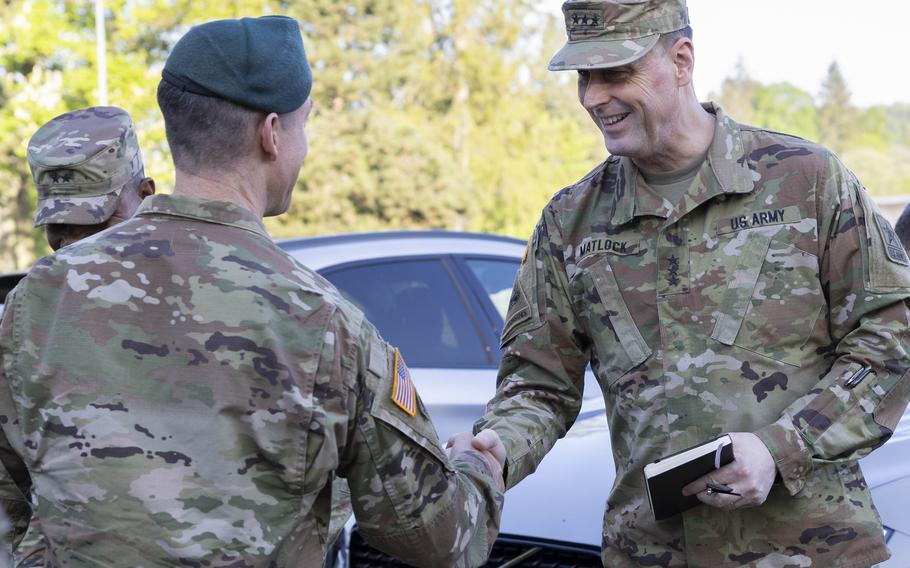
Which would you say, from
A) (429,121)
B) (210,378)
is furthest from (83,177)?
(429,121)

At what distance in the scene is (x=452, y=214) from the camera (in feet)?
82.9

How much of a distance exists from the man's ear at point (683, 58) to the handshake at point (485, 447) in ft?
3.19

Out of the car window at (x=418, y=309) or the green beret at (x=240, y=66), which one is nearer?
the green beret at (x=240, y=66)

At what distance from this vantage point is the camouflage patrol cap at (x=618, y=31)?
242 centimetres

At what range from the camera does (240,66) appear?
6.03 feet

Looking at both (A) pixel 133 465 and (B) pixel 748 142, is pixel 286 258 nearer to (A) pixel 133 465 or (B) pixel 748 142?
(A) pixel 133 465

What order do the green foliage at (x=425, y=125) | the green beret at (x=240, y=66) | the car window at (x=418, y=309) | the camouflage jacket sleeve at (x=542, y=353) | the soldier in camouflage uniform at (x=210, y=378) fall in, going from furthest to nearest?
the green foliage at (x=425, y=125)
the car window at (x=418, y=309)
the camouflage jacket sleeve at (x=542, y=353)
the green beret at (x=240, y=66)
the soldier in camouflage uniform at (x=210, y=378)

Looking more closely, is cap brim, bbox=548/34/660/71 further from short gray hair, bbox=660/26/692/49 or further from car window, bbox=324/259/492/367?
car window, bbox=324/259/492/367

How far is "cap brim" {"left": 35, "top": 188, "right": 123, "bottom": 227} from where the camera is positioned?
109 inches

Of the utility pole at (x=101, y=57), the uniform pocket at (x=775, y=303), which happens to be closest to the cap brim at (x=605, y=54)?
the uniform pocket at (x=775, y=303)

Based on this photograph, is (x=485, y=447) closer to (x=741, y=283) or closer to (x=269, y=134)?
(x=741, y=283)

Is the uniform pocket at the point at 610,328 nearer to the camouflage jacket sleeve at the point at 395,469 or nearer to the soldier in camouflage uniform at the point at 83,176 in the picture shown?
the camouflage jacket sleeve at the point at 395,469

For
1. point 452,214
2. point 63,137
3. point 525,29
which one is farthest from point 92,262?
point 525,29

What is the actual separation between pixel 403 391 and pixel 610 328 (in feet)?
2.51
